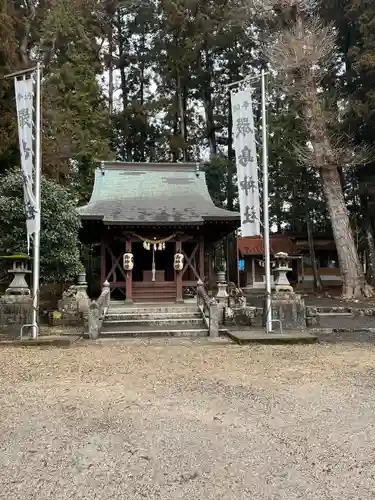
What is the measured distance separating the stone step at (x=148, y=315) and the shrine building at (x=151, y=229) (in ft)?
6.87

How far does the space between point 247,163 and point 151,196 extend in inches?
250

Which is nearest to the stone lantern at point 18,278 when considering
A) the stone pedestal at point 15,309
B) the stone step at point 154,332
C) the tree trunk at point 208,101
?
the stone pedestal at point 15,309

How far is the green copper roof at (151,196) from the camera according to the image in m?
12.6

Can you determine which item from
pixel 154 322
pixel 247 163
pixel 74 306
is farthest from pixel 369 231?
pixel 74 306

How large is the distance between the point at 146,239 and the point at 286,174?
13.3m

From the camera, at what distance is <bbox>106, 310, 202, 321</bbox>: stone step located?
10148mm

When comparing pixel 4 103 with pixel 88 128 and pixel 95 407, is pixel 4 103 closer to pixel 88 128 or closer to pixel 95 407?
pixel 88 128

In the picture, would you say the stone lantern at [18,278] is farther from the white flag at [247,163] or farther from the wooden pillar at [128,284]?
the white flag at [247,163]

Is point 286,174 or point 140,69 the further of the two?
point 140,69

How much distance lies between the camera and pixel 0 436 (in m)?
3.13

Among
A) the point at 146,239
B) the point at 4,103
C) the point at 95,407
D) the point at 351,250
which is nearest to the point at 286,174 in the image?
the point at 351,250

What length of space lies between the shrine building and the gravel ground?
691cm

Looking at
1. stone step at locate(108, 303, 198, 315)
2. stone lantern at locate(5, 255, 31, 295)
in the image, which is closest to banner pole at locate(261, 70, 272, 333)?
stone step at locate(108, 303, 198, 315)

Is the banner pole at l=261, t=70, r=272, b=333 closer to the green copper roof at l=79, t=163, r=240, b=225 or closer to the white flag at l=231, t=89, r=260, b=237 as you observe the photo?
the white flag at l=231, t=89, r=260, b=237
